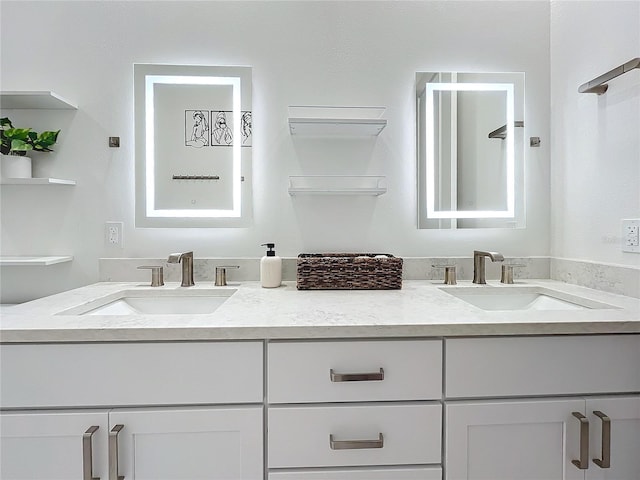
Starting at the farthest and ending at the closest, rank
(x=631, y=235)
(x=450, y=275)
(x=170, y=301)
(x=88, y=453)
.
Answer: (x=450, y=275) → (x=170, y=301) → (x=631, y=235) → (x=88, y=453)

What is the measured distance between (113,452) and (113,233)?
0.94 metres

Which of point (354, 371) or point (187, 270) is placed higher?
point (187, 270)

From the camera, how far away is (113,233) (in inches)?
65.2

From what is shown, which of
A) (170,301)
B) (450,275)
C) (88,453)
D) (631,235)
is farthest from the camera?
(450,275)

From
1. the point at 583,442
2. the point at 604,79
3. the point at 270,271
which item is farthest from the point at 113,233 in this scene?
the point at 604,79

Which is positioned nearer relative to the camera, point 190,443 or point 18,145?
point 190,443

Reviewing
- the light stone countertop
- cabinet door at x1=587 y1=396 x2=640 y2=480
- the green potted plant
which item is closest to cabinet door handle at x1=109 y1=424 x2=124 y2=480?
the light stone countertop

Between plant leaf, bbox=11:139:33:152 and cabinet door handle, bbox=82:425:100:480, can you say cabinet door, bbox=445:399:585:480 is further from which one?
plant leaf, bbox=11:139:33:152

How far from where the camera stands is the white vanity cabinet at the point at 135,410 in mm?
999

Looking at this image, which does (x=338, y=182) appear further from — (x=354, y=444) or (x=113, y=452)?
(x=113, y=452)

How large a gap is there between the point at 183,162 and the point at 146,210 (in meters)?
0.25

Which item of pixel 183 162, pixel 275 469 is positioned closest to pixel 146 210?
pixel 183 162

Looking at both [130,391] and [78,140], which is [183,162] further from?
[130,391]


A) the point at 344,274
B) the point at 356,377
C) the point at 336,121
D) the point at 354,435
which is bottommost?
the point at 354,435
